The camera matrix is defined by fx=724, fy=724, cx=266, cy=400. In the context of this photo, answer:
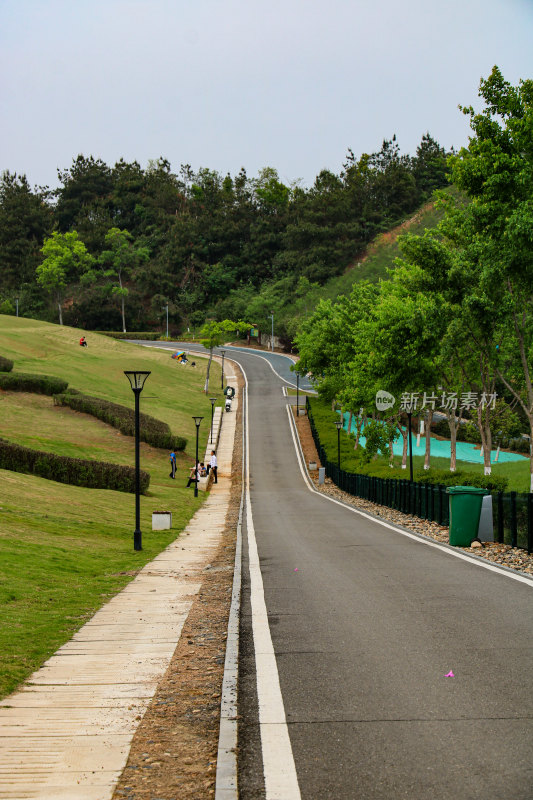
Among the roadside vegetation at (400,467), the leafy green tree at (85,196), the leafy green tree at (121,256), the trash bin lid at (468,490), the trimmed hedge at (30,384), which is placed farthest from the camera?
the leafy green tree at (85,196)

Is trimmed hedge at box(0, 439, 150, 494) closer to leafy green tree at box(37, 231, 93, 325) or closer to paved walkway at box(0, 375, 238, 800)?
paved walkway at box(0, 375, 238, 800)

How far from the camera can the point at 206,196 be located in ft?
573

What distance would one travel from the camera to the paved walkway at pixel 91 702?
4621 mm

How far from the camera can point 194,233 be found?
159625 mm

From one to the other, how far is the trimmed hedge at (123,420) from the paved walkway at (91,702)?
3618cm

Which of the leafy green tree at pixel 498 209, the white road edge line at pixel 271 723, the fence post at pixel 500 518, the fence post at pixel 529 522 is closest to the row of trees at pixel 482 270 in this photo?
the leafy green tree at pixel 498 209

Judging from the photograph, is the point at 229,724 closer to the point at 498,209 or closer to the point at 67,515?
the point at 67,515

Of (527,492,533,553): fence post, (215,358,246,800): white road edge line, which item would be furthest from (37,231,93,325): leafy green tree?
(215,358,246,800): white road edge line

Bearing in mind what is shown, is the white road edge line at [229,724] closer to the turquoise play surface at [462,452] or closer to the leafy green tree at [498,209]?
the leafy green tree at [498,209]

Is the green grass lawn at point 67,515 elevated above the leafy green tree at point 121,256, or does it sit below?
below

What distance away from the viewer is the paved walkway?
462cm

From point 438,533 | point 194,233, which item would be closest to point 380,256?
point 194,233

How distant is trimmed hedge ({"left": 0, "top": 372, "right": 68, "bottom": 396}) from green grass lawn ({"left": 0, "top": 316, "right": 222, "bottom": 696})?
0.86m

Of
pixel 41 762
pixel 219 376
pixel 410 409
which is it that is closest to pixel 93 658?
pixel 41 762
